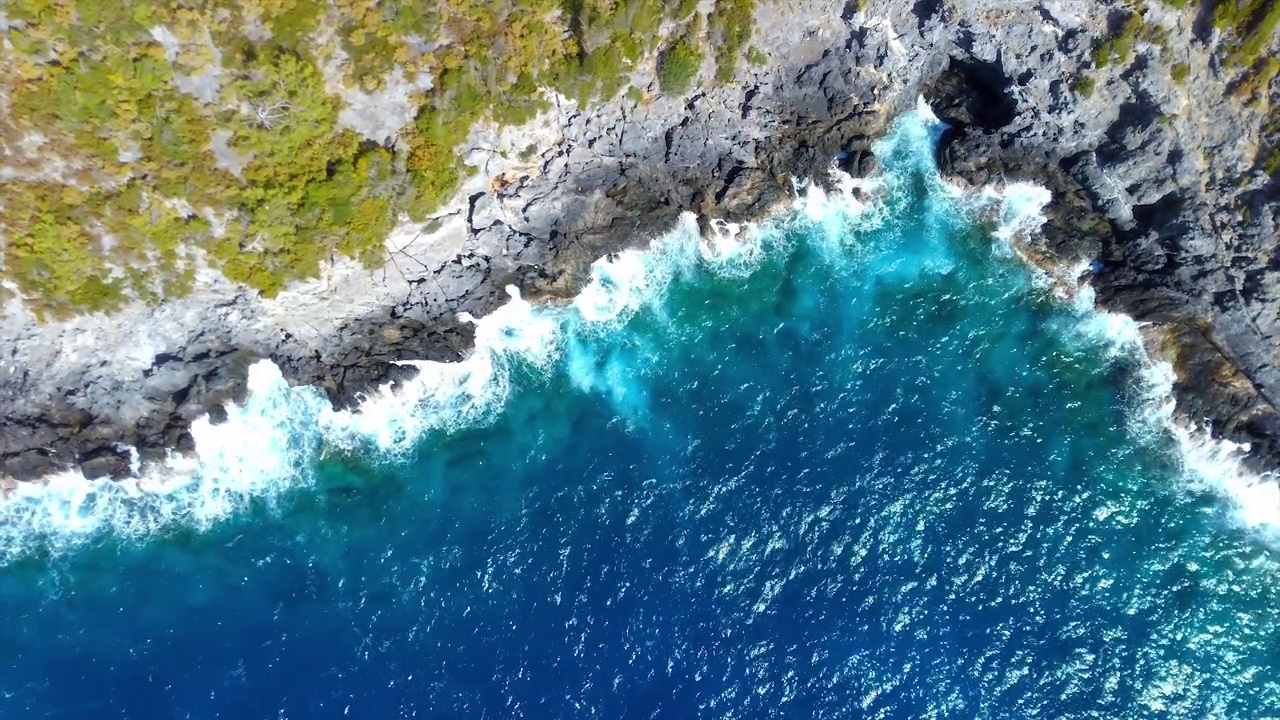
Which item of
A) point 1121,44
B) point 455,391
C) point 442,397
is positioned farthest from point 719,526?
point 1121,44

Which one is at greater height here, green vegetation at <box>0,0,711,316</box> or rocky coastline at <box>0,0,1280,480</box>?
green vegetation at <box>0,0,711,316</box>

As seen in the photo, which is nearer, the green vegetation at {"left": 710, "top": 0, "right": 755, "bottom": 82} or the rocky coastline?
the rocky coastline

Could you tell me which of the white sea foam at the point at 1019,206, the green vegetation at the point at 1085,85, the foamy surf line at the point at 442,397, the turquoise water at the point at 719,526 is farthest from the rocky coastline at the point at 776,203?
the turquoise water at the point at 719,526

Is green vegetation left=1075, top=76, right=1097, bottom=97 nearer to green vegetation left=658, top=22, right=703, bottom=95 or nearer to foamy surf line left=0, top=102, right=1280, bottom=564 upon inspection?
foamy surf line left=0, top=102, right=1280, bottom=564

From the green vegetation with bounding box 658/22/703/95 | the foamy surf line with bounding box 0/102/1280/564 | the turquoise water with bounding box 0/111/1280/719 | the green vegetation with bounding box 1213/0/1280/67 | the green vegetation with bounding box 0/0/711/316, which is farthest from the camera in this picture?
the foamy surf line with bounding box 0/102/1280/564

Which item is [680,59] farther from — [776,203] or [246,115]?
[246,115]

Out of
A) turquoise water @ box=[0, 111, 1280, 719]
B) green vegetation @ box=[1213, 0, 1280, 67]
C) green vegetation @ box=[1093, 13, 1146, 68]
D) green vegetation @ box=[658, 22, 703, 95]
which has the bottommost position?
turquoise water @ box=[0, 111, 1280, 719]

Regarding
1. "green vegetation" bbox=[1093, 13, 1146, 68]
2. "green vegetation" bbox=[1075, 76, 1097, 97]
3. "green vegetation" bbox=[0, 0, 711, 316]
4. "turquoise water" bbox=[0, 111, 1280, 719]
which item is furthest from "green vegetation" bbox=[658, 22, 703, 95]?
"green vegetation" bbox=[1093, 13, 1146, 68]

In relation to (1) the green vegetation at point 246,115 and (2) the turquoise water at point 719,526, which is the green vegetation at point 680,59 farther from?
Answer: (2) the turquoise water at point 719,526
